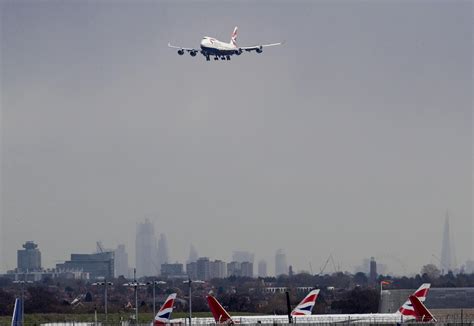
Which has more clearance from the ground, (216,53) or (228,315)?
(216,53)

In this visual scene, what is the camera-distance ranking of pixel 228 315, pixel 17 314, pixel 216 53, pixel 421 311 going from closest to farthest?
pixel 17 314
pixel 421 311
pixel 228 315
pixel 216 53

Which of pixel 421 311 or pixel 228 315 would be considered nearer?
pixel 421 311

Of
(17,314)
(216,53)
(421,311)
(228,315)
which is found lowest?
(228,315)

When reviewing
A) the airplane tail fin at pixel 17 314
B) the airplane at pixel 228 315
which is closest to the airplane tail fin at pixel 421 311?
the airplane at pixel 228 315

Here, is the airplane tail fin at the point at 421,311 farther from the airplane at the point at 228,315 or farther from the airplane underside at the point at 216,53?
the airplane underside at the point at 216,53

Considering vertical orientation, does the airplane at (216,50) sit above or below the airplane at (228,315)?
above

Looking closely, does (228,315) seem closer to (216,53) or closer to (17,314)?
(17,314)

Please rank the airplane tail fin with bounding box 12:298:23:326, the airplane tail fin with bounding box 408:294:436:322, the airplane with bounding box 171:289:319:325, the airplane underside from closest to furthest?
the airplane tail fin with bounding box 12:298:23:326
the airplane tail fin with bounding box 408:294:436:322
the airplane with bounding box 171:289:319:325
the airplane underside

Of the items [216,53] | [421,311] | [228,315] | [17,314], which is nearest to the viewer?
[17,314]

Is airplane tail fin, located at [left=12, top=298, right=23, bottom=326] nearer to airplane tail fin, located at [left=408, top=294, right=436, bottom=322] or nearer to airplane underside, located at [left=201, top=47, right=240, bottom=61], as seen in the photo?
airplane tail fin, located at [left=408, top=294, right=436, bottom=322]

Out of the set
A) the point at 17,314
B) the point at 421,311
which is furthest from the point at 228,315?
the point at 17,314

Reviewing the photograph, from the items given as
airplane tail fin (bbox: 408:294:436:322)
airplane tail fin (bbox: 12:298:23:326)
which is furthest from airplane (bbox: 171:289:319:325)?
airplane tail fin (bbox: 12:298:23:326)
